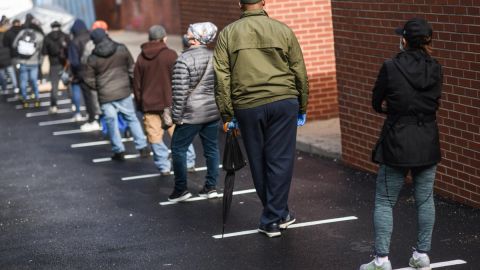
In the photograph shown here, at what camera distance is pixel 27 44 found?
18.4 meters

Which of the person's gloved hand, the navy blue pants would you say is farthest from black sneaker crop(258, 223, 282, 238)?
the person's gloved hand

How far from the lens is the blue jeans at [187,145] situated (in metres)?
9.66

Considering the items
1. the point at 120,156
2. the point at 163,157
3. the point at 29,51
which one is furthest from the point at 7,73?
the point at 163,157

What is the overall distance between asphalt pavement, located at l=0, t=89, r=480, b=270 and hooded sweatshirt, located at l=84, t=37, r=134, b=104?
0.92 meters

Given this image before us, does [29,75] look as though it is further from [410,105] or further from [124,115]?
[410,105]

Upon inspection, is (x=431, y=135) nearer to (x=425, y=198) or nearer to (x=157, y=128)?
(x=425, y=198)

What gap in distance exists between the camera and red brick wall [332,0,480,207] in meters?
8.55

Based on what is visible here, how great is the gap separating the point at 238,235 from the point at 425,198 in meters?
2.10

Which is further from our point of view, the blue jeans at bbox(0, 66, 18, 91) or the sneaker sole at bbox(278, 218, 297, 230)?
the blue jeans at bbox(0, 66, 18, 91)

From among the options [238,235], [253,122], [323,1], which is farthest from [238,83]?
[323,1]

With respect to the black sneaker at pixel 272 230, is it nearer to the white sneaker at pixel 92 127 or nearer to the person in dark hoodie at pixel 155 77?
the person in dark hoodie at pixel 155 77

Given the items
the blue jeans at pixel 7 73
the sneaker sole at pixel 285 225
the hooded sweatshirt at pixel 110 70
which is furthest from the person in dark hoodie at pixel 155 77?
the blue jeans at pixel 7 73

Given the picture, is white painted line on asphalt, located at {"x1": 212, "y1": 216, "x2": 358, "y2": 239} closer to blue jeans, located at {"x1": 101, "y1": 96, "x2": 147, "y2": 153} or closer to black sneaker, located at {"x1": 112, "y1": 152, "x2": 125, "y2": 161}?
blue jeans, located at {"x1": 101, "y1": 96, "x2": 147, "y2": 153}

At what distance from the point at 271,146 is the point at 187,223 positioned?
1.41 metres
